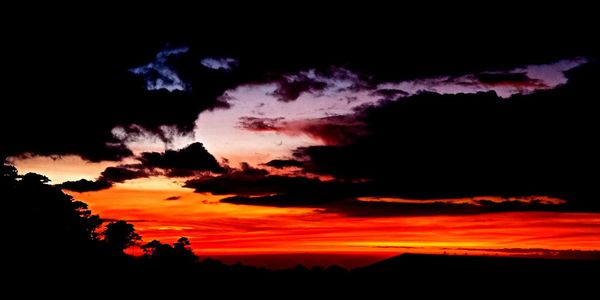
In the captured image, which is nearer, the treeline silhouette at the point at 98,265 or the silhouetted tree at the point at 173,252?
the treeline silhouette at the point at 98,265

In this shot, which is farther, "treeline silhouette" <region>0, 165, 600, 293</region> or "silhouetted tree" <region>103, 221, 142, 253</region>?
"silhouetted tree" <region>103, 221, 142, 253</region>

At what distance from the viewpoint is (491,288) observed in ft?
83.3

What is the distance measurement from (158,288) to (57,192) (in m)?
11.2

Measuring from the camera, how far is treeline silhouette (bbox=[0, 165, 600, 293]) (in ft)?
88.1

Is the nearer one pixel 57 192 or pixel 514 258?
pixel 514 258

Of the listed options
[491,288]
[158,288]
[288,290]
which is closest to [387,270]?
[491,288]

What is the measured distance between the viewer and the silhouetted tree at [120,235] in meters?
67.0

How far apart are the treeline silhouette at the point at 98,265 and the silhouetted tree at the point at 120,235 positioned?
178 inches

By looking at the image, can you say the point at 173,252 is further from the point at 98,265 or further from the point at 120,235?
the point at 98,265

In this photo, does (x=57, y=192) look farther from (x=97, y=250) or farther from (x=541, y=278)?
(x=541, y=278)

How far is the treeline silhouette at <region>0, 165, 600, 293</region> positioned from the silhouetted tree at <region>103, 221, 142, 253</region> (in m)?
4.52

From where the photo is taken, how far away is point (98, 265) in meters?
44.7

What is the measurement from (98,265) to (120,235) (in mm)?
24672

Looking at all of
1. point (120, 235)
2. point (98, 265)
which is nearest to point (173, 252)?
point (120, 235)
